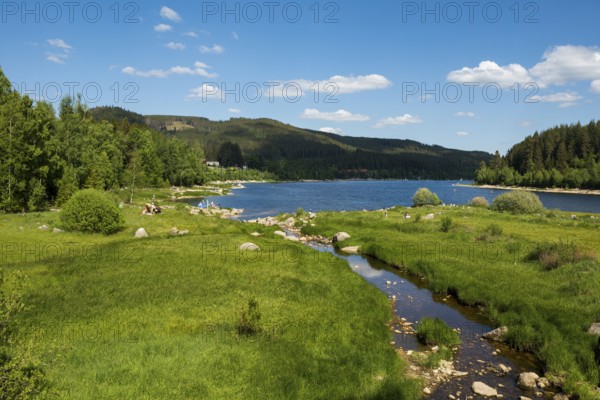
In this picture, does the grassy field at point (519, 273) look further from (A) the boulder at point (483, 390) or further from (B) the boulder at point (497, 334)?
(A) the boulder at point (483, 390)

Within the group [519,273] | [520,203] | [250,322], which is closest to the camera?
[250,322]

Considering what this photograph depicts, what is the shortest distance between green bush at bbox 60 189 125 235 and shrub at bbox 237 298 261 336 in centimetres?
3129

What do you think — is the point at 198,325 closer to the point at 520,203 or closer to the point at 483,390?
the point at 483,390

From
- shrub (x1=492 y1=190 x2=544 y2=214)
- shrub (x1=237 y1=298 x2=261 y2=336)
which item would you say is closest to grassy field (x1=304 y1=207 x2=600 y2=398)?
shrub (x1=492 y1=190 x2=544 y2=214)

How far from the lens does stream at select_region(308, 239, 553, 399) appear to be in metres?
17.5

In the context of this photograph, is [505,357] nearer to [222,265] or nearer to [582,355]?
[582,355]

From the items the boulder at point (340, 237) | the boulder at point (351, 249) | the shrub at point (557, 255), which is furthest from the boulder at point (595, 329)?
the boulder at point (340, 237)

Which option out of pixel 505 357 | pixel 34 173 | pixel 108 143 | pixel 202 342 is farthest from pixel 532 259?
pixel 108 143

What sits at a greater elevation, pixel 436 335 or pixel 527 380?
pixel 436 335

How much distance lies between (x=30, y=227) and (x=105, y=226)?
27.9 feet

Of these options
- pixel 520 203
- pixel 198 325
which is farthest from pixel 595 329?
pixel 520 203

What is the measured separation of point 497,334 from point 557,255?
1460cm

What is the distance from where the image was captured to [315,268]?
107 feet

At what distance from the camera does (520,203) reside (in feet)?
239
